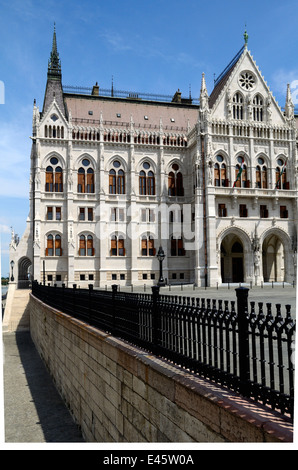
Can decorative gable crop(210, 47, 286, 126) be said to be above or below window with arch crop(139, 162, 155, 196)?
above

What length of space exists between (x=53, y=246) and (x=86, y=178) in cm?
845

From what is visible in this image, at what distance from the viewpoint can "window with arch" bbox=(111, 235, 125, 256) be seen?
153 ft

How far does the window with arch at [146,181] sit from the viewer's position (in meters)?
48.3

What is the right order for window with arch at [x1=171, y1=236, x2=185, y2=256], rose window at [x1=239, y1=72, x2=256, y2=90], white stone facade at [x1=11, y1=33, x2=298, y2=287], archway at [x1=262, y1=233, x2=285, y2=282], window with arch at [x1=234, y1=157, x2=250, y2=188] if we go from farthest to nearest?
archway at [x1=262, y1=233, x2=285, y2=282] → window with arch at [x1=171, y1=236, x2=185, y2=256] → rose window at [x1=239, y1=72, x2=256, y2=90] → window with arch at [x1=234, y1=157, x2=250, y2=188] → white stone facade at [x1=11, y1=33, x2=298, y2=287]

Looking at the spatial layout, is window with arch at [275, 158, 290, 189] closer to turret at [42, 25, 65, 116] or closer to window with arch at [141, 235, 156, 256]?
window with arch at [141, 235, 156, 256]

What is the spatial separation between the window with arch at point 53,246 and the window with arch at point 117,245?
579 centimetres

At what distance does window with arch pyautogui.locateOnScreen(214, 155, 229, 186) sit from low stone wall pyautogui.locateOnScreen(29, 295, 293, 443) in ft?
115

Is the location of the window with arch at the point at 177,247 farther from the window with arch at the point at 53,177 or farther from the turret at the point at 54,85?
the turret at the point at 54,85

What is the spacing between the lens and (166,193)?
4862 cm

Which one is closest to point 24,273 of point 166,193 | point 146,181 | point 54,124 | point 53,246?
point 53,246

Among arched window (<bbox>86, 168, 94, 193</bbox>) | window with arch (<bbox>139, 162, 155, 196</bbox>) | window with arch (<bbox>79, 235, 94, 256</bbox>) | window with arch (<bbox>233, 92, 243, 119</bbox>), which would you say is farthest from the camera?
window with arch (<bbox>139, 162, 155, 196</bbox>)

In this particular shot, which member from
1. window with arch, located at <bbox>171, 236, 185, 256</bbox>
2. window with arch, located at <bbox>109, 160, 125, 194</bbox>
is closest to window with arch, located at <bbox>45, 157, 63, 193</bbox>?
window with arch, located at <bbox>109, 160, 125, 194</bbox>

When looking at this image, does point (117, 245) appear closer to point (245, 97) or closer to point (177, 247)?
point (177, 247)

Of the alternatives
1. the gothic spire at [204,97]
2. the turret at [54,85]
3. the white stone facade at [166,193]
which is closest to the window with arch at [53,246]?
the white stone facade at [166,193]
